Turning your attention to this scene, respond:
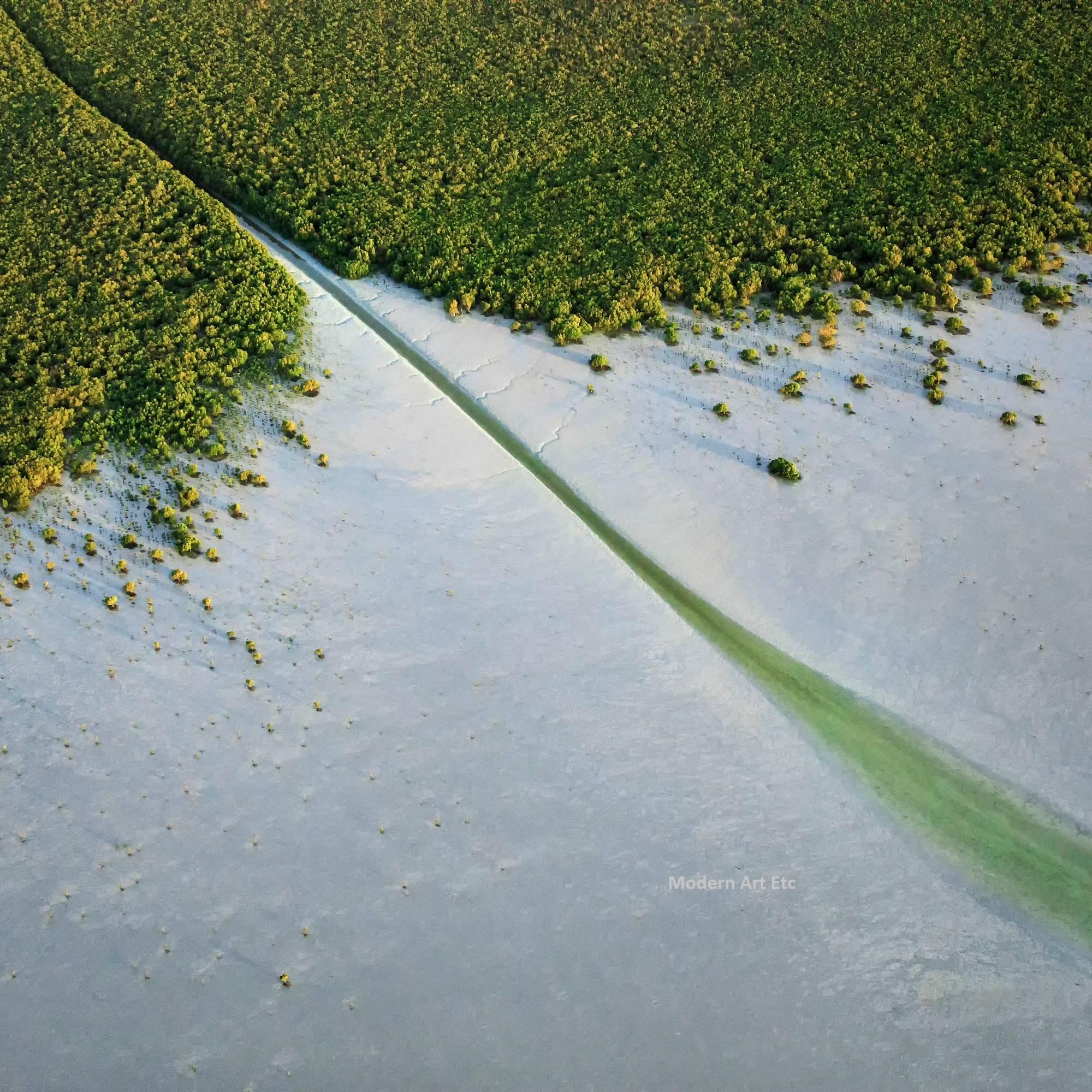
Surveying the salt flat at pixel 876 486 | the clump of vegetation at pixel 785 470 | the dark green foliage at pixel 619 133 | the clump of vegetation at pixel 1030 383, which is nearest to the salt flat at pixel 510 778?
the salt flat at pixel 876 486

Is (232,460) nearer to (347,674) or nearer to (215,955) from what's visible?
(347,674)

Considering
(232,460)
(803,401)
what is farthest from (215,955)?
(803,401)

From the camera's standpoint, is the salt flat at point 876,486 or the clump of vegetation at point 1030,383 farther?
the clump of vegetation at point 1030,383

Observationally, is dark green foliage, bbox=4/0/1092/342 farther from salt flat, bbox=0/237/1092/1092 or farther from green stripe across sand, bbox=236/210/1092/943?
green stripe across sand, bbox=236/210/1092/943

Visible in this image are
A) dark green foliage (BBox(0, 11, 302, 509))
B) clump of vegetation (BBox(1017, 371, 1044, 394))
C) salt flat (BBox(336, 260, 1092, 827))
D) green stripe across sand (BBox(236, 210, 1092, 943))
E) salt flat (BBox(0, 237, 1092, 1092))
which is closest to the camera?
salt flat (BBox(0, 237, 1092, 1092))

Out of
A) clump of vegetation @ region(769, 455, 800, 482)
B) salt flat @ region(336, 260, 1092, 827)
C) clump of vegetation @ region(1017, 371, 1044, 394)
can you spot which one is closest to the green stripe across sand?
salt flat @ region(336, 260, 1092, 827)

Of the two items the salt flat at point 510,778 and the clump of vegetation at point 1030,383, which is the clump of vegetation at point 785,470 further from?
the clump of vegetation at point 1030,383
